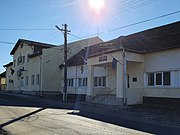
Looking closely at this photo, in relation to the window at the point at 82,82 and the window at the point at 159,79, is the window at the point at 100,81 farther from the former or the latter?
the window at the point at 159,79

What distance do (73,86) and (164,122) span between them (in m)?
21.4

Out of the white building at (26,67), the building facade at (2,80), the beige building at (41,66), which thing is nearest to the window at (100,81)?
the beige building at (41,66)

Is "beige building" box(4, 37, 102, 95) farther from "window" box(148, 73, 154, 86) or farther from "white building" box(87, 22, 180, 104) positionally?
"window" box(148, 73, 154, 86)

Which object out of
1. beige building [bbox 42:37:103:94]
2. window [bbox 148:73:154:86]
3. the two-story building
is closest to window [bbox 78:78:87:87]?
beige building [bbox 42:37:103:94]

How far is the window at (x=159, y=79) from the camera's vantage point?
65.5ft

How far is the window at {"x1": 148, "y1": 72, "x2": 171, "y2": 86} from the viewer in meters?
20.0

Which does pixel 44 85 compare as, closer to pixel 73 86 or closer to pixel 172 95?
pixel 73 86

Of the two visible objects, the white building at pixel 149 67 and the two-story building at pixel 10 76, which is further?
the two-story building at pixel 10 76

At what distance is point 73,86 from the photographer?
1323 inches

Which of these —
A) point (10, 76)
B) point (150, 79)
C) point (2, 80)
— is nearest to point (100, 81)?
point (150, 79)

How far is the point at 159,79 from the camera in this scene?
2069 cm

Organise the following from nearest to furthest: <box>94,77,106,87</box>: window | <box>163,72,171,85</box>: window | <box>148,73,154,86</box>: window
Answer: <box>163,72,171,85</box>: window → <box>148,73,154,86</box>: window → <box>94,77,106,87</box>: window

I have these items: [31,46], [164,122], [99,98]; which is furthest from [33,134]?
[31,46]

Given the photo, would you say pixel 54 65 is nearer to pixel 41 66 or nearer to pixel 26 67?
pixel 41 66
